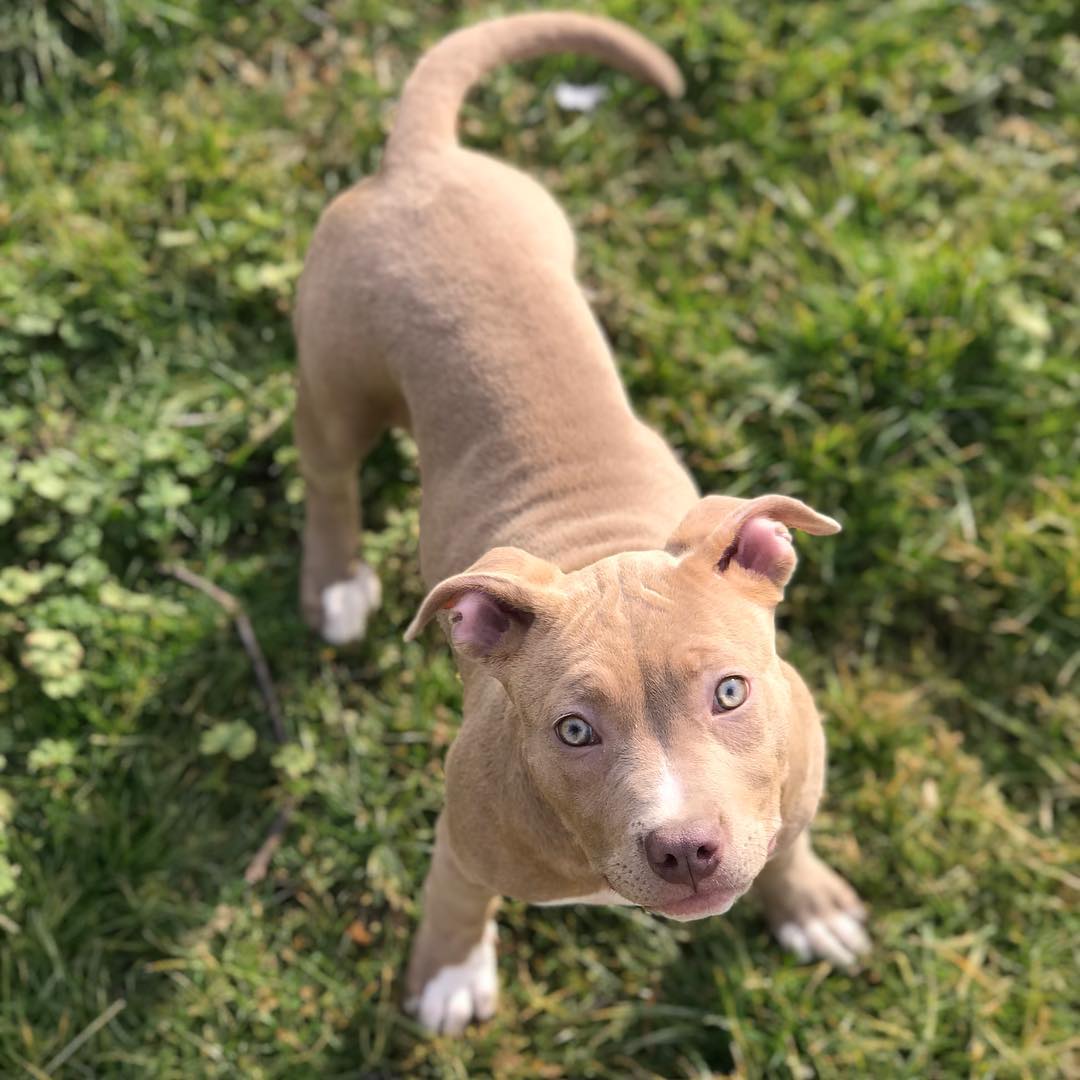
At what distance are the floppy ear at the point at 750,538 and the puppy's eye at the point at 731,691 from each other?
0.95ft

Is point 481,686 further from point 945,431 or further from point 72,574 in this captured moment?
point 945,431

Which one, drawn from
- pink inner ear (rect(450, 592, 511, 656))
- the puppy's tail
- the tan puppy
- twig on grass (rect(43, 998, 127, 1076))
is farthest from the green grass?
pink inner ear (rect(450, 592, 511, 656))

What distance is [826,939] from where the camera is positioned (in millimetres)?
4535

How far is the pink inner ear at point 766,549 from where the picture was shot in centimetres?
317

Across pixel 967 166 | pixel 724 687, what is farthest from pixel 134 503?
pixel 967 166

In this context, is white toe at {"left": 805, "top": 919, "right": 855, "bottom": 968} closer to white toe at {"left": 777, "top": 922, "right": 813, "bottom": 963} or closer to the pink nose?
white toe at {"left": 777, "top": 922, "right": 813, "bottom": 963}

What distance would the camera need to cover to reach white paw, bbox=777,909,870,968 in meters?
4.54

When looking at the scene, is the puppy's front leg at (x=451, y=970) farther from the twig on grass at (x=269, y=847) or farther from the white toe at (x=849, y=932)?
the white toe at (x=849, y=932)

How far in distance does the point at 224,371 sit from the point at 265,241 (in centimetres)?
59

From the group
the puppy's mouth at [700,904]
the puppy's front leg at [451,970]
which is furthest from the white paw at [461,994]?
the puppy's mouth at [700,904]

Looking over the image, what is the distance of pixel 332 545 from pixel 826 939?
2265mm

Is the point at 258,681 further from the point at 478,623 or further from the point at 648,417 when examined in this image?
the point at 478,623

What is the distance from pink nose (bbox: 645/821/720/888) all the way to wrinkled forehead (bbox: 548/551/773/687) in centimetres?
33

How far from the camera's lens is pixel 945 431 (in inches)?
214
